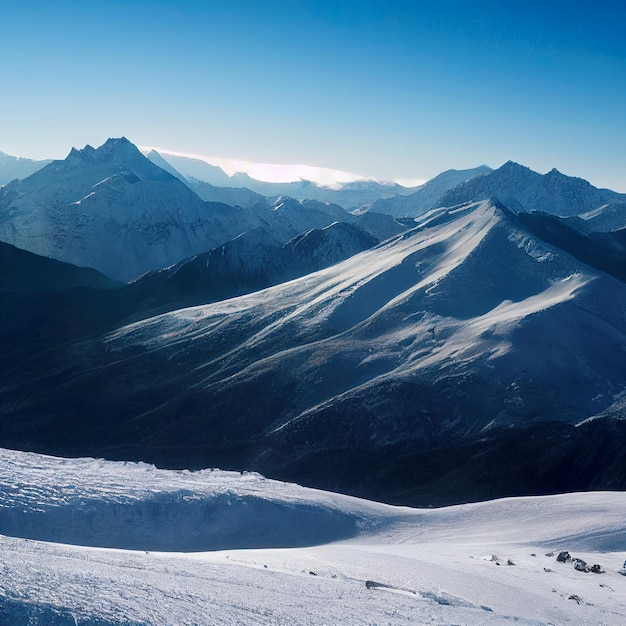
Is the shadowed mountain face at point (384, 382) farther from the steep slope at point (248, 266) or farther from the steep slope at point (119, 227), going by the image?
the steep slope at point (119, 227)

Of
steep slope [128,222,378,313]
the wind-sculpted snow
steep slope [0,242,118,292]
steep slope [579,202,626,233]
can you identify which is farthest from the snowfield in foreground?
steep slope [579,202,626,233]

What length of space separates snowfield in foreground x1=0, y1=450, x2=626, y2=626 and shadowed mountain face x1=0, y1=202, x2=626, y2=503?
56.1 feet

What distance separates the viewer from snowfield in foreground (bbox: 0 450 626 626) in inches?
522

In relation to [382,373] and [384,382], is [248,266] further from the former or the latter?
[384,382]

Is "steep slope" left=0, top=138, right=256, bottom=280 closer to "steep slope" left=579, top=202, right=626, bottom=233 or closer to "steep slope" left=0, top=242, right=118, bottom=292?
"steep slope" left=0, top=242, right=118, bottom=292

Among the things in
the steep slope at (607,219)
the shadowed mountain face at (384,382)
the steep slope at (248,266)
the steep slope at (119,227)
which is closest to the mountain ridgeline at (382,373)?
the shadowed mountain face at (384,382)

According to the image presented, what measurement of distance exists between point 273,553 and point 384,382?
123 ft

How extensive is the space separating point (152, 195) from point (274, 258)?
82781mm

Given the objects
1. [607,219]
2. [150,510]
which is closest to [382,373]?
[150,510]

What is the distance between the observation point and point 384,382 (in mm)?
59281

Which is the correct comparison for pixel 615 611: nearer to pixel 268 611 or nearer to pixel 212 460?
pixel 268 611

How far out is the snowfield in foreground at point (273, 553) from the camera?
43.5 feet

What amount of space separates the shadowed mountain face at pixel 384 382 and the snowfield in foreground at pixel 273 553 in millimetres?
17086

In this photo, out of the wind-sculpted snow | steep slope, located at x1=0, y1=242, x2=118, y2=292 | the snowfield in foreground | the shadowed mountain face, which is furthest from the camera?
steep slope, located at x1=0, y1=242, x2=118, y2=292
